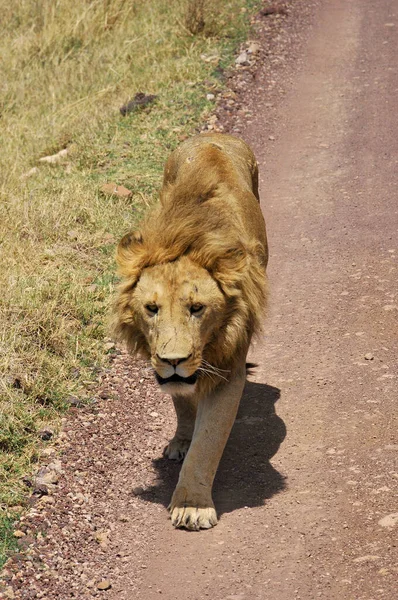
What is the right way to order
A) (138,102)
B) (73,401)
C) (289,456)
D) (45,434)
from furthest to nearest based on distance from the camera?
(138,102) → (73,401) → (45,434) → (289,456)

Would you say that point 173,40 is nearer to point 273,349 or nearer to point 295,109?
point 295,109

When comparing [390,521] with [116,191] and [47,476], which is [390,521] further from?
[116,191]

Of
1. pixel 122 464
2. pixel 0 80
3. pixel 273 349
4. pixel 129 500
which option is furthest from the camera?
pixel 0 80

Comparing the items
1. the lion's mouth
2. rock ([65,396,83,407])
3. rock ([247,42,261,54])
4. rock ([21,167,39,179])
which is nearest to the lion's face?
the lion's mouth

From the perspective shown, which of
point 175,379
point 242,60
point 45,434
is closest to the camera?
point 175,379

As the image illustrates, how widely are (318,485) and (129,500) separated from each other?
35.9 inches

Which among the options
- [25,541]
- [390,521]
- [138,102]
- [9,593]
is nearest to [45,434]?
[25,541]

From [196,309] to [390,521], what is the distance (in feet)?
4.01

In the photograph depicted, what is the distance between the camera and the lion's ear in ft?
15.3

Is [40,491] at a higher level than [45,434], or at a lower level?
higher

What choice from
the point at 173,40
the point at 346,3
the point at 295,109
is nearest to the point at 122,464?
the point at 295,109

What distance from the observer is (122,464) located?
5.33 m

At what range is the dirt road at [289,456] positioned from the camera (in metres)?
4.29

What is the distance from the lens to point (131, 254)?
4699 mm
